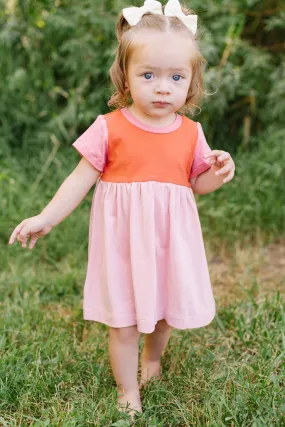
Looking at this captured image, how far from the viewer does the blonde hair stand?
6.05 ft

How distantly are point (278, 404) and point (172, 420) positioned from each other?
356mm

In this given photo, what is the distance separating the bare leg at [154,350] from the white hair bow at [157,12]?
1.06 metres

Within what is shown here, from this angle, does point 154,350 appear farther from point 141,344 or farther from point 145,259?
point 145,259

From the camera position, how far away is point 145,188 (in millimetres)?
1913

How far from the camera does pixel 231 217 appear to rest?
3729 mm

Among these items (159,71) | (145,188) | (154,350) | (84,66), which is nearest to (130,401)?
(154,350)

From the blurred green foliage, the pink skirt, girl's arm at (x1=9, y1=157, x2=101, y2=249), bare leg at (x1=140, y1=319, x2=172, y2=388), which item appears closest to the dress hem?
the pink skirt

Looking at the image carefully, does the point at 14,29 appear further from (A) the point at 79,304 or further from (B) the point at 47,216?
(B) the point at 47,216

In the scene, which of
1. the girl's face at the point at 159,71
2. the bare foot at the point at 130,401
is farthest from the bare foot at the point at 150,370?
the girl's face at the point at 159,71

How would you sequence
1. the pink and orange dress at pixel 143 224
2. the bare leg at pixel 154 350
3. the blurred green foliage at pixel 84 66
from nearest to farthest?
the pink and orange dress at pixel 143 224 → the bare leg at pixel 154 350 → the blurred green foliage at pixel 84 66

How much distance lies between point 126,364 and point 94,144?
2.54 feet

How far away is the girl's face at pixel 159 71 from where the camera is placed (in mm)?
1814

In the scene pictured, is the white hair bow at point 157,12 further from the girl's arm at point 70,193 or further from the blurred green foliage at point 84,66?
the blurred green foliage at point 84,66

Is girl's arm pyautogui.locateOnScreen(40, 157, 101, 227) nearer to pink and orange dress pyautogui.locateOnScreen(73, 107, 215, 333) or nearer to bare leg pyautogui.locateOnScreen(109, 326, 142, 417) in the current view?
pink and orange dress pyautogui.locateOnScreen(73, 107, 215, 333)
